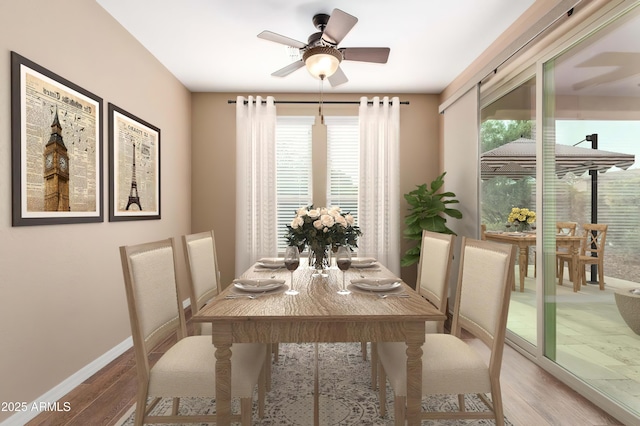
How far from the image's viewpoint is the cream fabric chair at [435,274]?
2059 mm

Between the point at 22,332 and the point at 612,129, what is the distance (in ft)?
11.8

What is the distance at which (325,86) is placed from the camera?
447cm

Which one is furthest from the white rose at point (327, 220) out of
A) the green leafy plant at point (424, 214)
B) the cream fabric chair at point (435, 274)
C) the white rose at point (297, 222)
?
the green leafy plant at point (424, 214)

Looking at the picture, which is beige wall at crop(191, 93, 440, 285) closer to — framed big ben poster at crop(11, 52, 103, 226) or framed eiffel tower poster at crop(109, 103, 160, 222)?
framed eiffel tower poster at crop(109, 103, 160, 222)

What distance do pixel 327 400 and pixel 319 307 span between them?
99 cm

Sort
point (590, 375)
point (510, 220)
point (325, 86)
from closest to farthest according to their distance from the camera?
point (590, 375), point (510, 220), point (325, 86)

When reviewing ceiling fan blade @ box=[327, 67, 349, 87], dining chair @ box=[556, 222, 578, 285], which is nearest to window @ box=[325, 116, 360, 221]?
ceiling fan blade @ box=[327, 67, 349, 87]

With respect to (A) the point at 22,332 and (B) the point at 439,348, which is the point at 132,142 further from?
(B) the point at 439,348

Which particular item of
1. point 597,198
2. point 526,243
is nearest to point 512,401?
point 526,243

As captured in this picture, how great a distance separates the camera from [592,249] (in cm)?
217

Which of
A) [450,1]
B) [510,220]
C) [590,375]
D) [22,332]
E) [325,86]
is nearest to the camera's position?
[22,332]

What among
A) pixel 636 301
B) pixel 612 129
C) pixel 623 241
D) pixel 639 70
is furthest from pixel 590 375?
pixel 639 70

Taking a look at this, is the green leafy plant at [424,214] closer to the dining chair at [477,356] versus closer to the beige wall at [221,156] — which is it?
the beige wall at [221,156]

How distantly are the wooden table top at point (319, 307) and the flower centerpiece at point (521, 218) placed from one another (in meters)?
1.60
